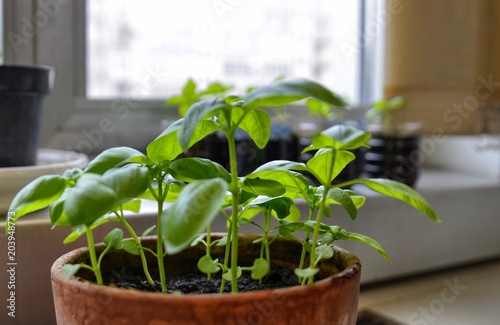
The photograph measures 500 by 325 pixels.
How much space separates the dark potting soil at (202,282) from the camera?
1.69ft

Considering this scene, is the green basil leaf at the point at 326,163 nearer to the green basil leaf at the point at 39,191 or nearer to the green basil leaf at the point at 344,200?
the green basil leaf at the point at 344,200

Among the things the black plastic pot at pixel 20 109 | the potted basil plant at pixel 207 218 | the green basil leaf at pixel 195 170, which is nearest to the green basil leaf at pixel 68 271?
the potted basil plant at pixel 207 218

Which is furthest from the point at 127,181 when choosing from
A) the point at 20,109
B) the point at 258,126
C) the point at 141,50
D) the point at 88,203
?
the point at 141,50

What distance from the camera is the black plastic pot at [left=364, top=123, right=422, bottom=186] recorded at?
115 cm

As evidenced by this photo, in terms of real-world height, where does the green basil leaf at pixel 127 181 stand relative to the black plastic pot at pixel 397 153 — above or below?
above

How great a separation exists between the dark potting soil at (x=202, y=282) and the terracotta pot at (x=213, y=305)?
2.9 inches

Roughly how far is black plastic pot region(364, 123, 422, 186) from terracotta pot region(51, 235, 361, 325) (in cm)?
71

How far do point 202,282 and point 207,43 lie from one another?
833 mm

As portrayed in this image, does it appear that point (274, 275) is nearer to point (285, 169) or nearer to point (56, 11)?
point (285, 169)

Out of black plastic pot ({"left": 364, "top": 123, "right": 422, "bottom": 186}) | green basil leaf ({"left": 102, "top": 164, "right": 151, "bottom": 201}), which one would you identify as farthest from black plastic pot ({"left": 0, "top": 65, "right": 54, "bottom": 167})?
black plastic pot ({"left": 364, "top": 123, "right": 422, "bottom": 186})

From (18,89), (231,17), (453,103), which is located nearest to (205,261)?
(18,89)

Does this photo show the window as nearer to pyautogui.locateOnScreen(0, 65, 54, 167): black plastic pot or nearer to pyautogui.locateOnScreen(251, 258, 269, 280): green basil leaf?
pyautogui.locateOnScreen(0, 65, 54, 167): black plastic pot

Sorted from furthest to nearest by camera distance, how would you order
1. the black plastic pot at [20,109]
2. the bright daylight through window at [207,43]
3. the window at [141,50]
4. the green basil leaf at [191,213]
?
the bright daylight through window at [207,43]
the window at [141,50]
the black plastic pot at [20,109]
the green basil leaf at [191,213]

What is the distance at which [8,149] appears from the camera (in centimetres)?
76
